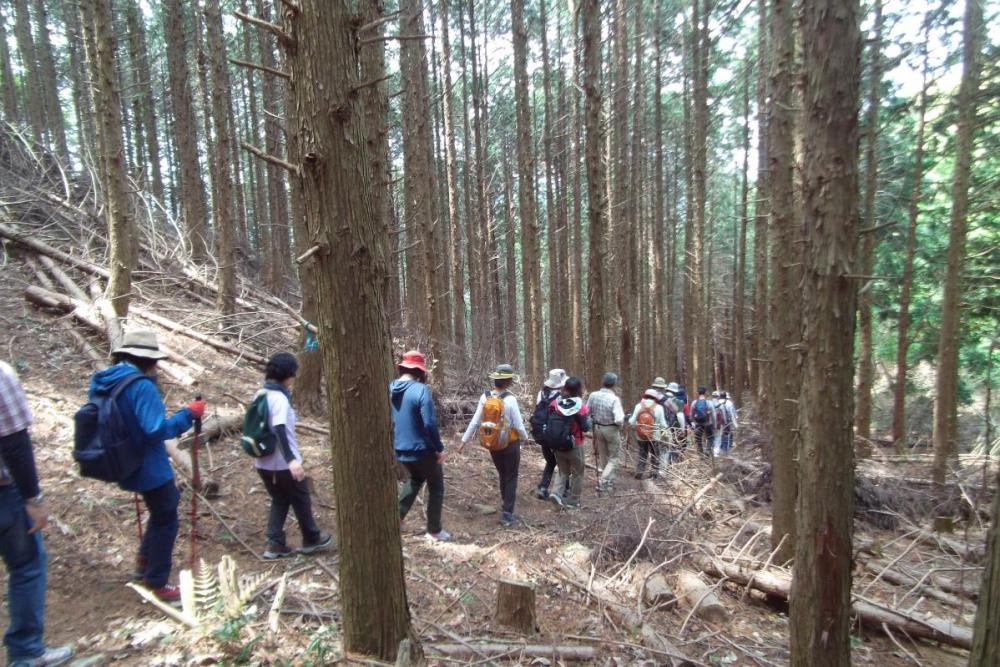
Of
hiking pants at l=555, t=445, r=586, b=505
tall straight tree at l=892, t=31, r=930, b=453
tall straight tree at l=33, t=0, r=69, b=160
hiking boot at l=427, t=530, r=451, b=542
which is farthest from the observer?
tall straight tree at l=33, t=0, r=69, b=160

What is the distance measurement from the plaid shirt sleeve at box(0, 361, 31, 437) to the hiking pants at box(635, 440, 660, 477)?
28.3ft

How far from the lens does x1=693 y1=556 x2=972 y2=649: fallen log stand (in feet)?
15.7

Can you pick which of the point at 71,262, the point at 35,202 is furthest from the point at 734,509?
the point at 35,202

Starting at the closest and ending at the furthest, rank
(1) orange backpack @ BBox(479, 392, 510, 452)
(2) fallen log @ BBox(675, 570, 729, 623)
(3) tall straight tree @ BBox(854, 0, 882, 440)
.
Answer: (2) fallen log @ BBox(675, 570, 729, 623)
(1) orange backpack @ BBox(479, 392, 510, 452)
(3) tall straight tree @ BBox(854, 0, 882, 440)

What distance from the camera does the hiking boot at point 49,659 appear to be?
10.2 feet

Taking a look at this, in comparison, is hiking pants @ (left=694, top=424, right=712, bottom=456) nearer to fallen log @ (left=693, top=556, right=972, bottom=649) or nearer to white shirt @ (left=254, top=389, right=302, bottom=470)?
fallen log @ (left=693, top=556, right=972, bottom=649)

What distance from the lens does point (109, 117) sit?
671 cm

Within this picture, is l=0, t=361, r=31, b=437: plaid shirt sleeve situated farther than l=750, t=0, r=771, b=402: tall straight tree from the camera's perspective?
No

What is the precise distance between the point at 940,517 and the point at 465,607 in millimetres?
7161

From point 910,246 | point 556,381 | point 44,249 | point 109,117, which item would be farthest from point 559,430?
point 910,246

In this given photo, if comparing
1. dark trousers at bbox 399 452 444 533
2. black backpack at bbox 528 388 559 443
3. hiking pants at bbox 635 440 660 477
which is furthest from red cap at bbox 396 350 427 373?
hiking pants at bbox 635 440 660 477

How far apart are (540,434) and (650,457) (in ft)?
10.2

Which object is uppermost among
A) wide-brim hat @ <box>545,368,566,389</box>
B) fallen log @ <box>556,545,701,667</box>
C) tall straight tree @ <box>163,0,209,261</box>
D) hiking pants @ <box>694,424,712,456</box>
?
tall straight tree @ <box>163,0,209,261</box>

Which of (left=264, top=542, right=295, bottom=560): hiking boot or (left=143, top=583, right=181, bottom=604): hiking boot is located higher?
(left=143, top=583, right=181, bottom=604): hiking boot
